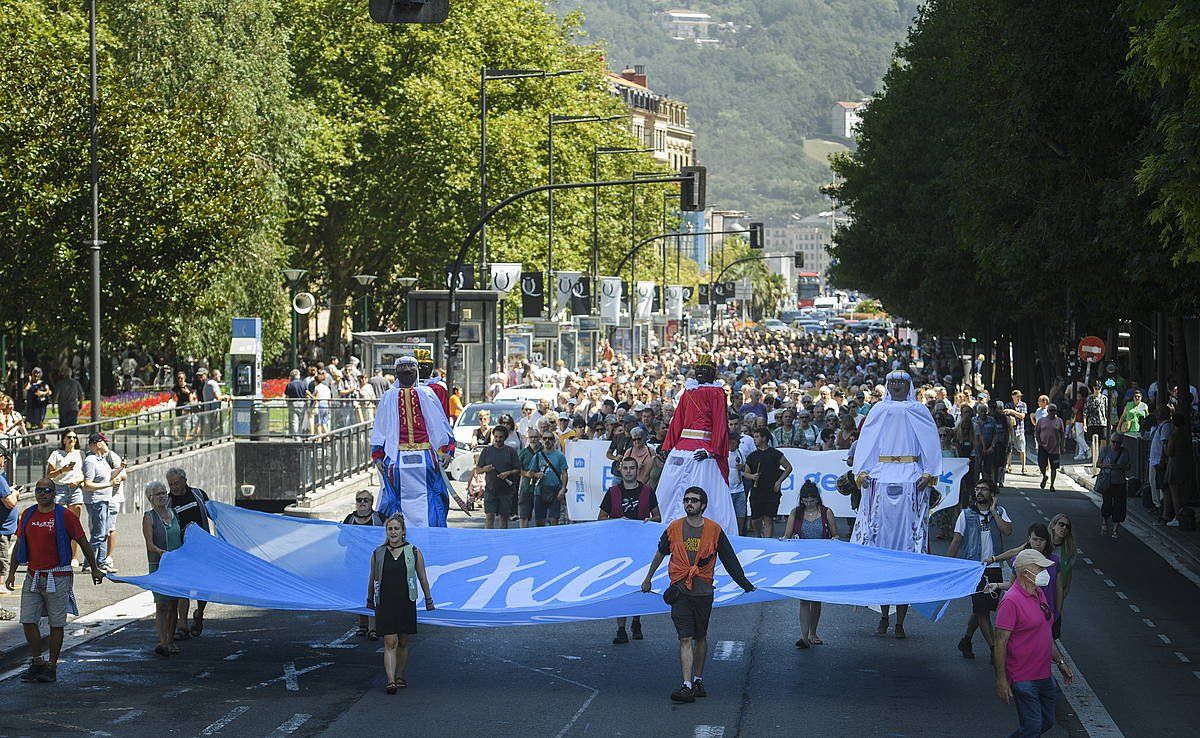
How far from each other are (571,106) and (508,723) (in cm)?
5999

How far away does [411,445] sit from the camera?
17547 millimetres

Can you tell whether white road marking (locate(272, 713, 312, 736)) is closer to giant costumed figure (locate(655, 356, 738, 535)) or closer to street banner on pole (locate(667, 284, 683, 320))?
giant costumed figure (locate(655, 356, 738, 535))

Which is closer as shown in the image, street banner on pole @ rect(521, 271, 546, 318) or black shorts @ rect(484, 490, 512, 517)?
black shorts @ rect(484, 490, 512, 517)

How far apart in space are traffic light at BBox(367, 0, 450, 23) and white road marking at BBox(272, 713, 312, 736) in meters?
4.84

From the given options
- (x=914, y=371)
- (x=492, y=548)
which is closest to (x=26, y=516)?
(x=492, y=548)

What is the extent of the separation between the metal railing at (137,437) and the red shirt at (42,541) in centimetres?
860

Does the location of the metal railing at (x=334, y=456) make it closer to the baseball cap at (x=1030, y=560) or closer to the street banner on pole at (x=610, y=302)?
the baseball cap at (x=1030, y=560)

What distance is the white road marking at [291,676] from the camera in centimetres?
1422

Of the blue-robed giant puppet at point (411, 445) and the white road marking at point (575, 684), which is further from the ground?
the blue-robed giant puppet at point (411, 445)

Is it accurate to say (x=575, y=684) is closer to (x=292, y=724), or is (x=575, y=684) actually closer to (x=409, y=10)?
(x=292, y=724)

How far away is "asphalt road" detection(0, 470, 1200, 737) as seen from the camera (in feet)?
41.8

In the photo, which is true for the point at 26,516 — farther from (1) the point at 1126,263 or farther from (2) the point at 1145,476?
(2) the point at 1145,476

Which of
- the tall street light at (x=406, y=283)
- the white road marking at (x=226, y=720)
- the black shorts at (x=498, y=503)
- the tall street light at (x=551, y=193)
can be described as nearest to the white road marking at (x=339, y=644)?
the white road marking at (x=226, y=720)

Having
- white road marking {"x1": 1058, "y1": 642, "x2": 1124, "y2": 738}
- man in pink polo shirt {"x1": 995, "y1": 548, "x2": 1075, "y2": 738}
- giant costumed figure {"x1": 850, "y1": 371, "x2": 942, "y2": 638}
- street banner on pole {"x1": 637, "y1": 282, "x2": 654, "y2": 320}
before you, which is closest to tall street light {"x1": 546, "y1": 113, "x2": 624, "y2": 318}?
street banner on pole {"x1": 637, "y1": 282, "x2": 654, "y2": 320}
